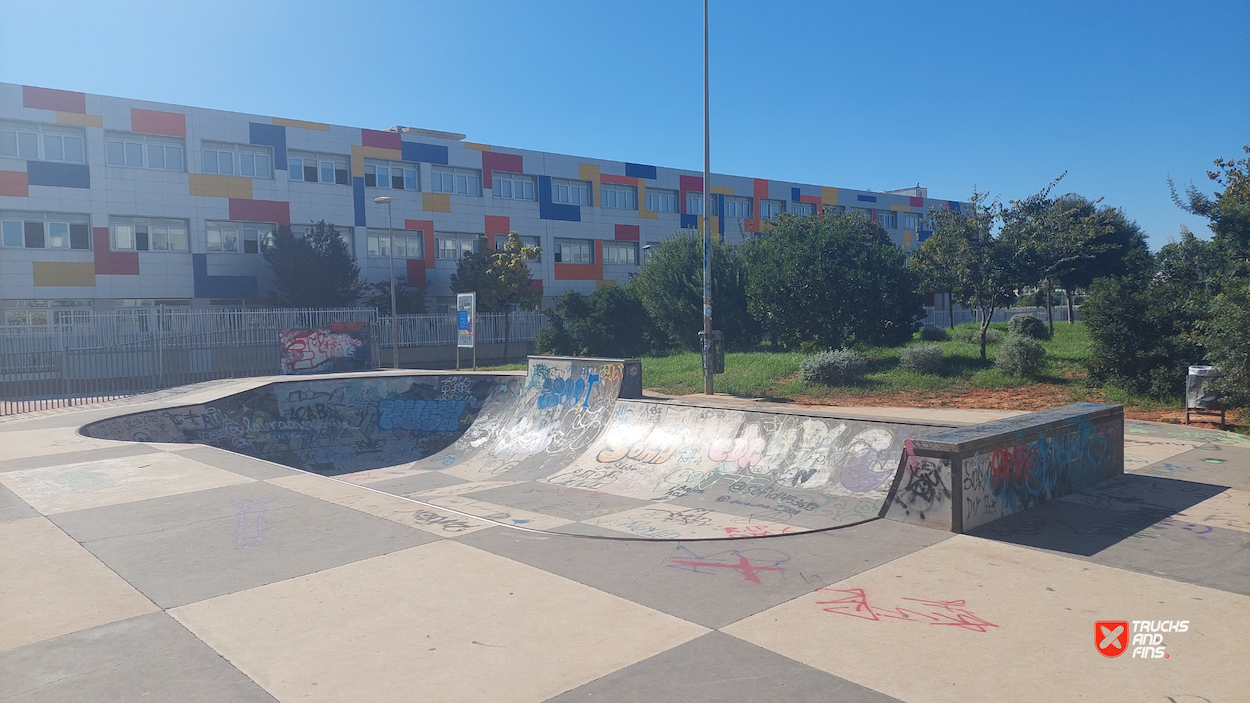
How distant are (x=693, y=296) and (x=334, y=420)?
16.6m

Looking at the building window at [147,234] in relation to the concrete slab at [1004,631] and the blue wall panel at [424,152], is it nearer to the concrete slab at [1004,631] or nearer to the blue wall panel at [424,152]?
the blue wall panel at [424,152]

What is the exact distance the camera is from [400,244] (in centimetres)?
3788

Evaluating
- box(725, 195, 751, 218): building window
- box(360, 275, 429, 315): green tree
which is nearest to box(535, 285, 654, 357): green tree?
box(360, 275, 429, 315): green tree

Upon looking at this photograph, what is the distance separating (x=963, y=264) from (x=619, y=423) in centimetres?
1120

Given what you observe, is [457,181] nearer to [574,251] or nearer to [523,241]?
[523,241]

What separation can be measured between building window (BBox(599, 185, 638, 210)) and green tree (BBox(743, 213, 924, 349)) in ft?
76.6

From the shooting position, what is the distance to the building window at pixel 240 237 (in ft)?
109

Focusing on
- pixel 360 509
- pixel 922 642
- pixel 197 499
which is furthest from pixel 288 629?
pixel 197 499

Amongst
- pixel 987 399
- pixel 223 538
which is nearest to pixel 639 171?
pixel 987 399

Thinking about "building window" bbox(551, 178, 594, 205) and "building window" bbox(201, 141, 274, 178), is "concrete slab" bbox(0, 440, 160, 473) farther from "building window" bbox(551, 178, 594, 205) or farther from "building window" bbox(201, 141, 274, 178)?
"building window" bbox(551, 178, 594, 205)

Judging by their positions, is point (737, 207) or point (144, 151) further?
point (737, 207)

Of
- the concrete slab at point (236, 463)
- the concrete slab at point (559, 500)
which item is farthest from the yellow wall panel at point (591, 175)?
the concrete slab at point (236, 463)

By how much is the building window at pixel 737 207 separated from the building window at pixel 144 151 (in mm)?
30673

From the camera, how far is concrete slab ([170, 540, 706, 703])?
3638 millimetres
